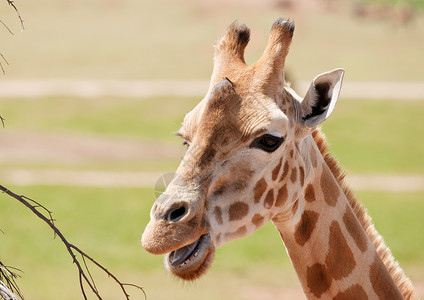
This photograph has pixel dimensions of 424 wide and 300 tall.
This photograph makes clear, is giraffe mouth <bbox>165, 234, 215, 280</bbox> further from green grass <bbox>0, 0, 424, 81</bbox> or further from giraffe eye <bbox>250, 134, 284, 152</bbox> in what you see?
green grass <bbox>0, 0, 424, 81</bbox>

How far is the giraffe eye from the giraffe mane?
828 mm

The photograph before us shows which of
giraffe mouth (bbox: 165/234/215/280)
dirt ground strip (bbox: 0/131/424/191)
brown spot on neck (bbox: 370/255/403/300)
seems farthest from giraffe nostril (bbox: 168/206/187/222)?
dirt ground strip (bbox: 0/131/424/191)

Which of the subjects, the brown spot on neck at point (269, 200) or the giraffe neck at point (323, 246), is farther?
the giraffe neck at point (323, 246)

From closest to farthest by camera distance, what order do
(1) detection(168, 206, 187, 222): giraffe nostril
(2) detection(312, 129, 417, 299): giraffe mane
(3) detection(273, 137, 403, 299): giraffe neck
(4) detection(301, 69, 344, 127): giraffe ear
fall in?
(1) detection(168, 206, 187, 222): giraffe nostril
(4) detection(301, 69, 344, 127): giraffe ear
(3) detection(273, 137, 403, 299): giraffe neck
(2) detection(312, 129, 417, 299): giraffe mane

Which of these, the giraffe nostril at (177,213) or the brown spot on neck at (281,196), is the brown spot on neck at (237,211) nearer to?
the brown spot on neck at (281,196)

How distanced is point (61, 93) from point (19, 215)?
1655 cm

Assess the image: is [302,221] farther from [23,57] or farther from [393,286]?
[23,57]

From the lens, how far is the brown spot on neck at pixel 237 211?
5.77 m

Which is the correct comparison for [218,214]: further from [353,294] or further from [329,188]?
[353,294]

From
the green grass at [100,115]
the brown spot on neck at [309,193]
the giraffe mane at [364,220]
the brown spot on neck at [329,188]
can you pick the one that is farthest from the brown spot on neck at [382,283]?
the green grass at [100,115]

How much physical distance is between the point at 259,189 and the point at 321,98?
86cm

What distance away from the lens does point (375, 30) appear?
5206 centimetres

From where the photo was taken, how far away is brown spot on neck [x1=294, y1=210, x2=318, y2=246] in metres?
6.21

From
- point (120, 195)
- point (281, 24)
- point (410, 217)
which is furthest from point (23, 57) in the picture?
point (281, 24)
